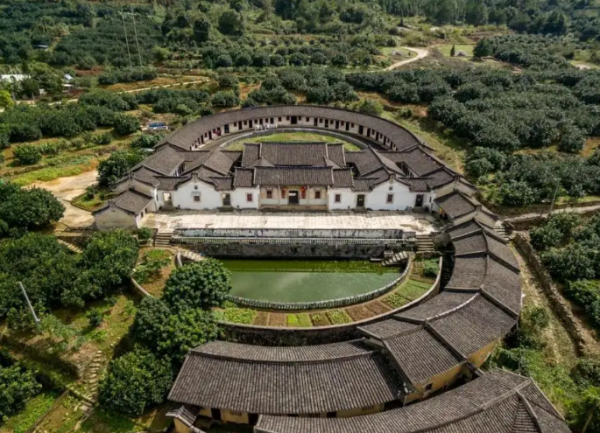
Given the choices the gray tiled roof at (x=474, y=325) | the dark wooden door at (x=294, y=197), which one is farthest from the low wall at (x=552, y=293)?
the dark wooden door at (x=294, y=197)

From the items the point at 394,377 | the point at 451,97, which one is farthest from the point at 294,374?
the point at 451,97

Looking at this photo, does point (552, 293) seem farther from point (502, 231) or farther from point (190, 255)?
point (190, 255)

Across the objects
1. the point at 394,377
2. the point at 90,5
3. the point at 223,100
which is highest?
the point at 90,5

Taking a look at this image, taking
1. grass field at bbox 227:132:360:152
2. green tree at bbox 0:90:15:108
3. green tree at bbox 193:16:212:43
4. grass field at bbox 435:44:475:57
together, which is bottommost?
grass field at bbox 227:132:360:152

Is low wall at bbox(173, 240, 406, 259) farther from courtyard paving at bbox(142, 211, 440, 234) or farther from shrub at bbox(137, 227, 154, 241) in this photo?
shrub at bbox(137, 227, 154, 241)

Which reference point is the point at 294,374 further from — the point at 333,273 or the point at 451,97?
the point at 451,97

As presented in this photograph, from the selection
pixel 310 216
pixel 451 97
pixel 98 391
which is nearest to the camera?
pixel 98 391

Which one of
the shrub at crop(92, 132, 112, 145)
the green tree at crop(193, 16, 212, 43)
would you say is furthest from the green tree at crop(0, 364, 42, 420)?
the green tree at crop(193, 16, 212, 43)
